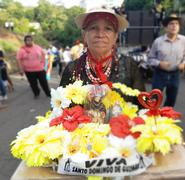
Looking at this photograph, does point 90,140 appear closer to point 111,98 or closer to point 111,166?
point 111,166

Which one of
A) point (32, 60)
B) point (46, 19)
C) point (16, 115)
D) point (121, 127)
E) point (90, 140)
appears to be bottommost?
point (46, 19)

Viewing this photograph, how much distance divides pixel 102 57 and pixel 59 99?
1.38 feet

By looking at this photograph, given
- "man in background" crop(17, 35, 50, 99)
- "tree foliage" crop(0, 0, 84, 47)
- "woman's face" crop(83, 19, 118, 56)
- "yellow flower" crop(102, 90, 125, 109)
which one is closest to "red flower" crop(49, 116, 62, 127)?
"yellow flower" crop(102, 90, 125, 109)

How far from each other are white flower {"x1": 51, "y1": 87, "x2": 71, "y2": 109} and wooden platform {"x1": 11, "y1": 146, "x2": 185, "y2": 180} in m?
0.47

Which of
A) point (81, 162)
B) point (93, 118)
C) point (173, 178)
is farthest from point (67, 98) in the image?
point (173, 178)

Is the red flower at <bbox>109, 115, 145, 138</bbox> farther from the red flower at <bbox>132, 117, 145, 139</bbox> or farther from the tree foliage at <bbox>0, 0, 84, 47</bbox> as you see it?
the tree foliage at <bbox>0, 0, 84, 47</bbox>

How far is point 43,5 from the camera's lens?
246ft

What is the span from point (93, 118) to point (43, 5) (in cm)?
7569

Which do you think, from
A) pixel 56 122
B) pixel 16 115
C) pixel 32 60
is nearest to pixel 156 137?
Result: pixel 56 122

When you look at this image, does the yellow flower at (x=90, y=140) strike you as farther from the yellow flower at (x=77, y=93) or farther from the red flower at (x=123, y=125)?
the yellow flower at (x=77, y=93)

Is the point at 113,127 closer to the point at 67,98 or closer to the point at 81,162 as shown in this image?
the point at 81,162

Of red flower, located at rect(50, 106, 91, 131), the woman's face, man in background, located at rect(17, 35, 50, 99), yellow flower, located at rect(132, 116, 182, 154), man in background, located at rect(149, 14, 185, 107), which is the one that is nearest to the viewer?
yellow flower, located at rect(132, 116, 182, 154)

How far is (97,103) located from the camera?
2.19 m

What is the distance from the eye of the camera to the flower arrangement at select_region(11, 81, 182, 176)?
1.68m
